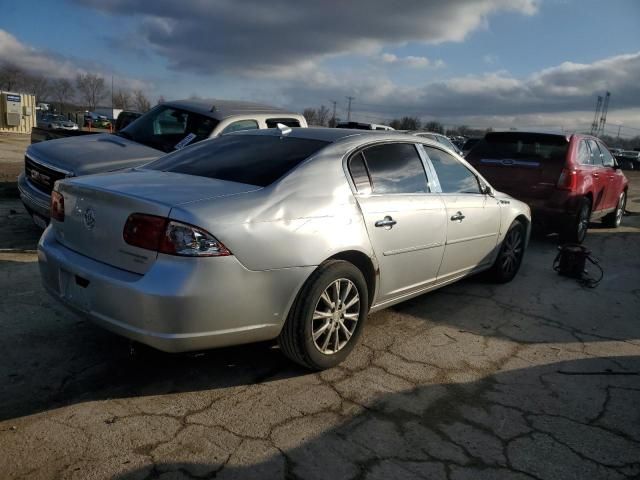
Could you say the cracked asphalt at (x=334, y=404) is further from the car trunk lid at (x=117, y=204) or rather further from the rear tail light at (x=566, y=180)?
the rear tail light at (x=566, y=180)

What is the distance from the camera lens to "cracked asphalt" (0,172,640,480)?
245cm

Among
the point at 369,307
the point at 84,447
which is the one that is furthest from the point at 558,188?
the point at 84,447

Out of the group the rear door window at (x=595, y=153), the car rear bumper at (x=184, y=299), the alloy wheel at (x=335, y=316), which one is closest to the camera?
the car rear bumper at (x=184, y=299)

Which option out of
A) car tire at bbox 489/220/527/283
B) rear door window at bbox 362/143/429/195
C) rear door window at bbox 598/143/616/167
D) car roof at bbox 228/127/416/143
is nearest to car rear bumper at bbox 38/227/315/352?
rear door window at bbox 362/143/429/195

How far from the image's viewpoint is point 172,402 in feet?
9.55

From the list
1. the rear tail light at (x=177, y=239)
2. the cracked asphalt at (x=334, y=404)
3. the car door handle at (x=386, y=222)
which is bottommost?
the cracked asphalt at (x=334, y=404)

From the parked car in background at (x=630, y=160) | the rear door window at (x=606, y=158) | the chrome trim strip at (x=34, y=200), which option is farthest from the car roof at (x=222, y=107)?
the parked car in background at (x=630, y=160)

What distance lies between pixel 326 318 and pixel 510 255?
321cm

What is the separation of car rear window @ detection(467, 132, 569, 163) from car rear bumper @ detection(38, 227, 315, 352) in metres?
5.90

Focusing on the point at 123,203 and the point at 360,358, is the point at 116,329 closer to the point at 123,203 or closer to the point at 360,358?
the point at 123,203

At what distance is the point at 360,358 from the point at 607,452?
1558mm

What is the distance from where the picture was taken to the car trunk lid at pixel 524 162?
7.53 meters

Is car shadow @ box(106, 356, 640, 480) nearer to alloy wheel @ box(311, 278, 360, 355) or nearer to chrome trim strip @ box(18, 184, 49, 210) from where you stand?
alloy wheel @ box(311, 278, 360, 355)

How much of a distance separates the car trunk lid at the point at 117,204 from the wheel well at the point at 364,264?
80 cm
